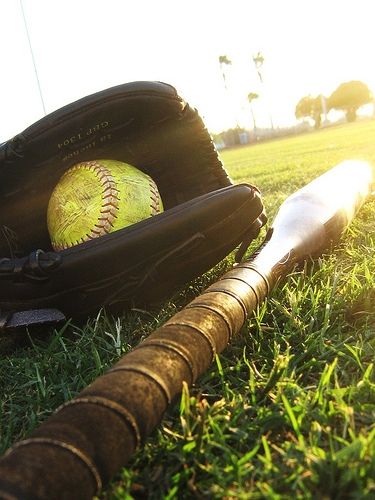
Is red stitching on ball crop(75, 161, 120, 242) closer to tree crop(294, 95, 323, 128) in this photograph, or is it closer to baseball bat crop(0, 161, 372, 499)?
baseball bat crop(0, 161, 372, 499)

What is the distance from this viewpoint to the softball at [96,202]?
2262 mm

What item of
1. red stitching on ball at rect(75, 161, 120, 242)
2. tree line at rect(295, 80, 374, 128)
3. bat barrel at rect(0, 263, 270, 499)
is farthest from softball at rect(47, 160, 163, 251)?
tree line at rect(295, 80, 374, 128)

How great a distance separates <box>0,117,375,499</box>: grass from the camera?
1.05 metres

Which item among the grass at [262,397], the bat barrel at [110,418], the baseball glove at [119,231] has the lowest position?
the grass at [262,397]

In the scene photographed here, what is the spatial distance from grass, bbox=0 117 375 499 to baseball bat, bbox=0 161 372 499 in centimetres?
10

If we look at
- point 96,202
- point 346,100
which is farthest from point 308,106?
point 96,202

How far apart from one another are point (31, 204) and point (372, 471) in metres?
2.04

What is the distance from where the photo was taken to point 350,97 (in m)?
73.0

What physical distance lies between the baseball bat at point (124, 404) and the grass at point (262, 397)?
100mm

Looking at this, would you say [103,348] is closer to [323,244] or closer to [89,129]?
[89,129]

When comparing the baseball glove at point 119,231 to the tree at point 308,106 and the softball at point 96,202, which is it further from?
the tree at point 308,106

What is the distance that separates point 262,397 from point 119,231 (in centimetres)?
93

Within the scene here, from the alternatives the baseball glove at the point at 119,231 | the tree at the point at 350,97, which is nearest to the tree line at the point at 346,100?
the tree at the point at 350,97

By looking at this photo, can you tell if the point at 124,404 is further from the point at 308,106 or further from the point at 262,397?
the point at 308,106
